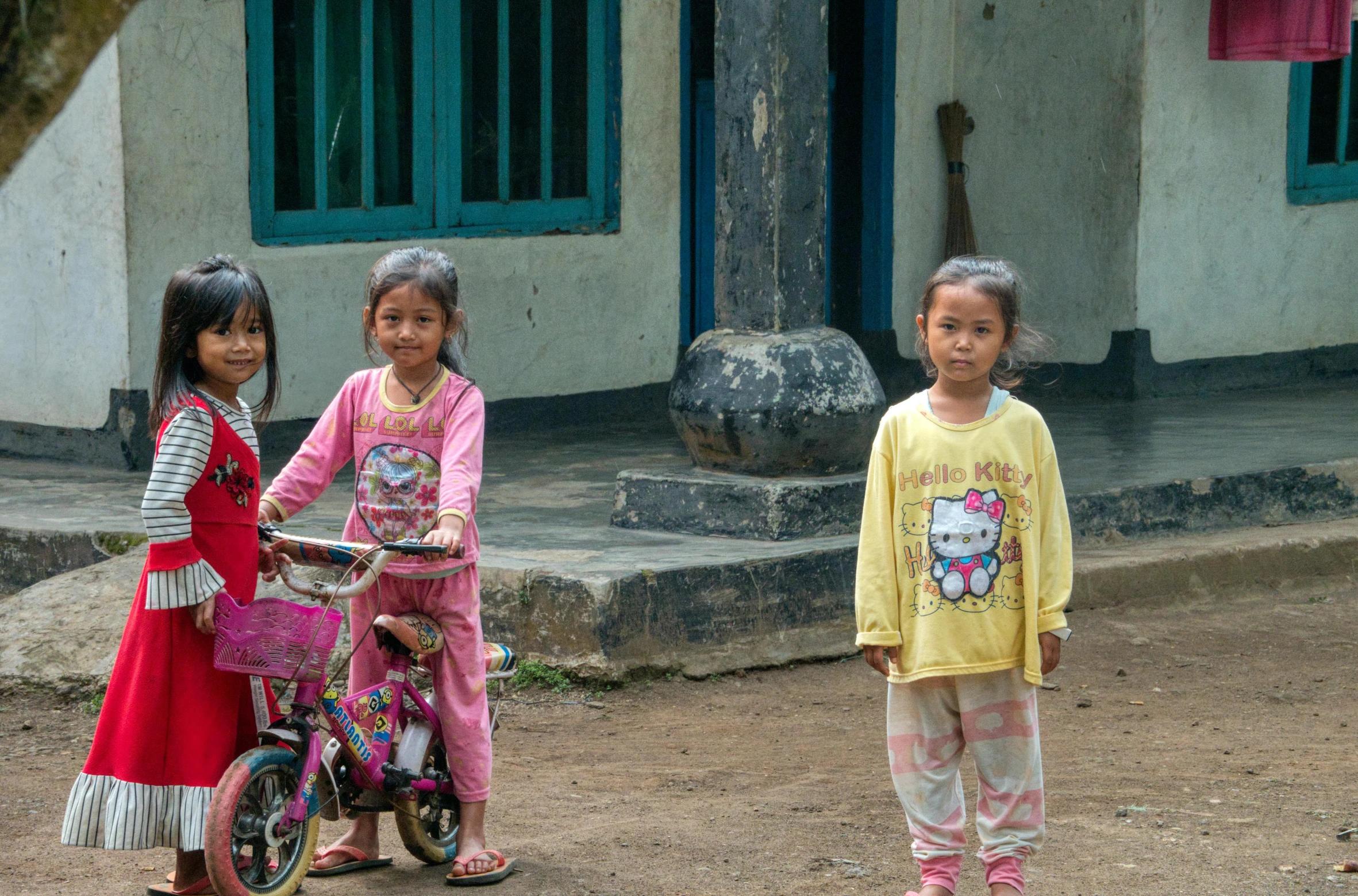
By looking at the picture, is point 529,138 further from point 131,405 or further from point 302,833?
point 302,833

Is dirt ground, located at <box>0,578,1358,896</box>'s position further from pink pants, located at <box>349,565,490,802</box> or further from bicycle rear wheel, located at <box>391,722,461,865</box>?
pink pants, located at <box>349,565,490,802</box>

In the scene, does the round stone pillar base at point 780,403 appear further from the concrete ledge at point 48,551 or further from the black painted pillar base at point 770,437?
the concrete ledge at point 48,551

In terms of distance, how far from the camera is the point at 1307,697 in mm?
5113

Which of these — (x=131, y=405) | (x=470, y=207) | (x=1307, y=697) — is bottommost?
(x=1307, y=697)

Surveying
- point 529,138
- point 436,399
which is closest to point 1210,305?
point 529,138

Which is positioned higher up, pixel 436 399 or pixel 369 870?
pixel 436 399

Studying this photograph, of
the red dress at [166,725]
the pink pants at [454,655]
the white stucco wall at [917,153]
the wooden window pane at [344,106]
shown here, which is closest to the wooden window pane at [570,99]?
the wooden window pane at [344,106]

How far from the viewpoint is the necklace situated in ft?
11.7

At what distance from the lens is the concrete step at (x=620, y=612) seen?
5035 mm

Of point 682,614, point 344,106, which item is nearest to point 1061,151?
point 344,106

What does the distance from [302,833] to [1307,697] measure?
10.4 feet

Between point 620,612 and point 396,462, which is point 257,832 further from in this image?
point 620,612

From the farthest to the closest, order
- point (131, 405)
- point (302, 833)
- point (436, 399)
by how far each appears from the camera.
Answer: point (131, 405), point (436, 399), point (302, 833)

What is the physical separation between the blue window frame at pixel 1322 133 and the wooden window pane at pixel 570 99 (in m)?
4.13
